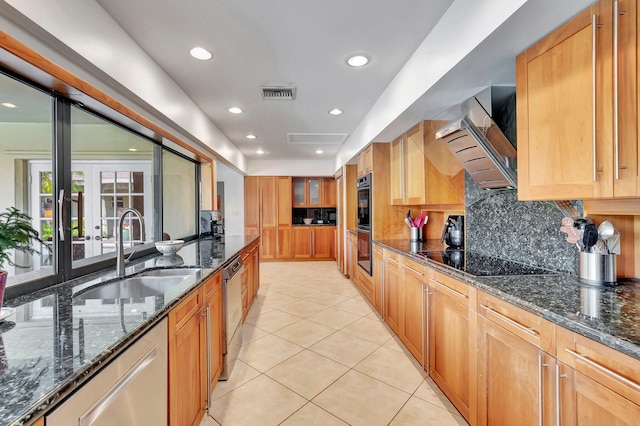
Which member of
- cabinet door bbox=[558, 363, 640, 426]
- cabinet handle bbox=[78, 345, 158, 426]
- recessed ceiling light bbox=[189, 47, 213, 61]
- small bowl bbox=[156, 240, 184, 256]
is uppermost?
recessed ceiling light bbox=[189, 47, 213, 61]

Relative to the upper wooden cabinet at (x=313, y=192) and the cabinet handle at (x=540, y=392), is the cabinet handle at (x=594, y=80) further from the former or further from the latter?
the upper wooden cabinet at (x=313, y=192)

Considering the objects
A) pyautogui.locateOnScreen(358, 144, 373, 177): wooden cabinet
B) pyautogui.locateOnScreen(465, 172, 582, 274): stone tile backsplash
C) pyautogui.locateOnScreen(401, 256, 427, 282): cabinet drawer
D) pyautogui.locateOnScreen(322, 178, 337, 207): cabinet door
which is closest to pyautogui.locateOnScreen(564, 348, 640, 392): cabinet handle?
pyautogui.locateOnScreen(465, 172, 582, 274): stone tile backsplash

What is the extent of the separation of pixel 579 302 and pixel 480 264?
0.82 metres

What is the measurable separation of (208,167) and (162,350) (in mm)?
3416

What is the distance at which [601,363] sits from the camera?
2.99 ft

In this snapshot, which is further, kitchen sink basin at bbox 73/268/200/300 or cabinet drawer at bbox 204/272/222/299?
cabinet drawer at bbox 204/272/222/299

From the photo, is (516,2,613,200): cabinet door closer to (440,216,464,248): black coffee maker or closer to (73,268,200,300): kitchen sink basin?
(440,216,464,248): black coffee maker

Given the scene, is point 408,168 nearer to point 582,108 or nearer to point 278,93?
point 278,93

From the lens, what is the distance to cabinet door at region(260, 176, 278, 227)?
676 centimetres

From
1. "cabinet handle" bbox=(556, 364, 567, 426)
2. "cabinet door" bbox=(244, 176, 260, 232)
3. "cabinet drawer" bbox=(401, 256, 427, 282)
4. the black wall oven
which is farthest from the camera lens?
"cabinet door" bbox=(244, 176, 260, 232)

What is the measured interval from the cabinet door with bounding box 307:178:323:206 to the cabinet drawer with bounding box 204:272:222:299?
16.6ft

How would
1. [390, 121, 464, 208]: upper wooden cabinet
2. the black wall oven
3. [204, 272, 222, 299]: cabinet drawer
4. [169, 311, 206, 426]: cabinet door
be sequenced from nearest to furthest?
[169, 311, 206, 426]: cabinet door
[204, 272, 222, 299]: cabinet drawer
[390, 121, 464, 208]: upper wooden cabinet
the black wall oven

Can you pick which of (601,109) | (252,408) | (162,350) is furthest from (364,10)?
(252,408)

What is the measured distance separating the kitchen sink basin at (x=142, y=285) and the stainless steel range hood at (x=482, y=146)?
1999mm
